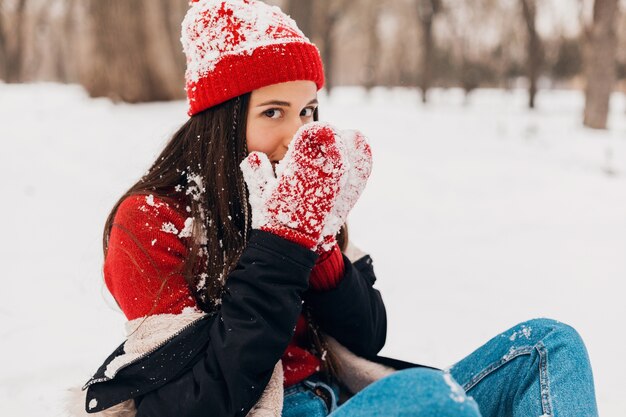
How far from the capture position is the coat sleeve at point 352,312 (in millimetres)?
1335

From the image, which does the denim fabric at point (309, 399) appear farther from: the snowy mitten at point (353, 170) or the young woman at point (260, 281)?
the snowy mitten at point (353, 170)

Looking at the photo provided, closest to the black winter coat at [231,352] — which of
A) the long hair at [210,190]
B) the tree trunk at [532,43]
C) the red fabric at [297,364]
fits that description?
the long hair at [210,190]

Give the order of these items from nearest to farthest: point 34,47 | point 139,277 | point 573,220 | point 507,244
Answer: point 139,277
point 507,244
point 573,220
point 34,47

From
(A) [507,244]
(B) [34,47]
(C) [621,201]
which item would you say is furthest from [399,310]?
(B) [34,47]

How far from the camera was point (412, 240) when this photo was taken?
12.5 feet

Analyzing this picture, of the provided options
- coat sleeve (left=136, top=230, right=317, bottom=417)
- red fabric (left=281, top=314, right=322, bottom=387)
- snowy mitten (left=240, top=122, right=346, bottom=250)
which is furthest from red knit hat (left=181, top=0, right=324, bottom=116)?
red fabric (left=281, top=314, right=322, bottom=387)

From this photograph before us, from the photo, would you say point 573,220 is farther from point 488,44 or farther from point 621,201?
point 488,44

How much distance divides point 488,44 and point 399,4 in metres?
4.11

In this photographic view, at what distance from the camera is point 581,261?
10.7ft

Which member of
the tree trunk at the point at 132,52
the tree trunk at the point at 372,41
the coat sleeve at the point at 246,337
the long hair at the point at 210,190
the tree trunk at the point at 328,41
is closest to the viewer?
the coat sleeve at the point at 246,337

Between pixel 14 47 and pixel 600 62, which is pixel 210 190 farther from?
pixel 14 47

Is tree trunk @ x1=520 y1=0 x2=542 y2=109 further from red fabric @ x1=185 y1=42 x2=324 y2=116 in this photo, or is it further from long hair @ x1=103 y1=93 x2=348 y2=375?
long hair @ x1=103 y1=93 x2=348 y2=375

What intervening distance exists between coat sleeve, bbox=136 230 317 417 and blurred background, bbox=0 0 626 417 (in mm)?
526

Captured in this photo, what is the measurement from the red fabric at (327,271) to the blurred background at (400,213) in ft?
1.93
